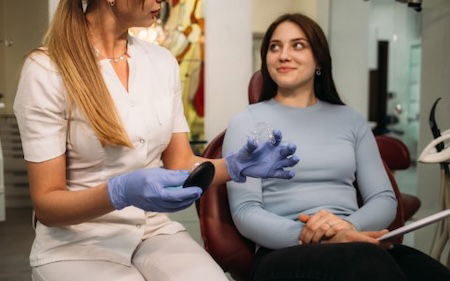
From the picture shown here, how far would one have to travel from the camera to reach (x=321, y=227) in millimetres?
1310

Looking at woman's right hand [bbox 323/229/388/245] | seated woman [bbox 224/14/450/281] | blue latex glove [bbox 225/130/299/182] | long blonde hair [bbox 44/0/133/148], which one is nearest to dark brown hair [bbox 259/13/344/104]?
seated woman [bbox 224/14/450/281]

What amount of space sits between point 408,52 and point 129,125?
6.53m

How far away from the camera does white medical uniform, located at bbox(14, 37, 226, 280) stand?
1.13 m

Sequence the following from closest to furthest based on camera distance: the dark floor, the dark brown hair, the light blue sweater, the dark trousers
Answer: the dark trousers, the light blue sweater, the dark brown hair, the dark floor

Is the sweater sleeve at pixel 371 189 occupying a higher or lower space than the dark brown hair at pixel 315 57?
lower

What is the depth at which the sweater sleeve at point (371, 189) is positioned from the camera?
145 cm

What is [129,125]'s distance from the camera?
119cm

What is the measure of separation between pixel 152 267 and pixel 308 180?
586 millimetres

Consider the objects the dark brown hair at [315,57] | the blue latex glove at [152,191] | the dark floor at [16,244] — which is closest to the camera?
the blue latex glove at [152,191]

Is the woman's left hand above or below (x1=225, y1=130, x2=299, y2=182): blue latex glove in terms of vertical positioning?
below

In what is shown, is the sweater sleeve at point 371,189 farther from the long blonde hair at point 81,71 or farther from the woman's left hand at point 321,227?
the long blonde hair at point 81,71

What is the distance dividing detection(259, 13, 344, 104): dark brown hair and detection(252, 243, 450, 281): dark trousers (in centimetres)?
66

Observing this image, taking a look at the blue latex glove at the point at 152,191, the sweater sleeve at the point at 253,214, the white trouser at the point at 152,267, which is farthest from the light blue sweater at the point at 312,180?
the blue latex glove at the point at 152,191

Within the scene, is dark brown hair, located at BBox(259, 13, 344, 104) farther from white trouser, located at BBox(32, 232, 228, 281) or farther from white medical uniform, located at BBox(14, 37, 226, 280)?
white trouser, located at BBox(32, 232, 228, 281)
